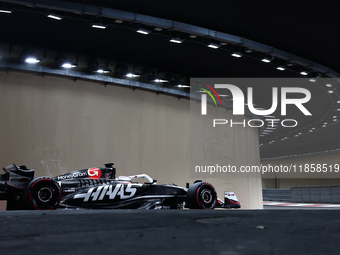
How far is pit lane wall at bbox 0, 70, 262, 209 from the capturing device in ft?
45.1

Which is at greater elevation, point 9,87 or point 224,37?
point 224,37

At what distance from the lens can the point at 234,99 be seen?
66.0 feet

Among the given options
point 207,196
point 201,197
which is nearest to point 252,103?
point 207,196

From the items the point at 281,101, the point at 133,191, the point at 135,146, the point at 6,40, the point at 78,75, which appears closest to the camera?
the point at 133,191

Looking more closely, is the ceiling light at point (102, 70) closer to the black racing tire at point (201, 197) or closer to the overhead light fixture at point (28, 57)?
the overhead light fixture at point (28, 57)

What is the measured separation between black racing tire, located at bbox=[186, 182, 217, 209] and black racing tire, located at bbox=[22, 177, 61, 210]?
9.85 feet

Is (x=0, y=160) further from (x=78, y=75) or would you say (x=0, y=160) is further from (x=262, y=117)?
(x=262, y=117)

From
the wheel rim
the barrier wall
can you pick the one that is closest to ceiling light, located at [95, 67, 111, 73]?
the wheel rim

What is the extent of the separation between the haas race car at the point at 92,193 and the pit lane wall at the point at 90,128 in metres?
5.79

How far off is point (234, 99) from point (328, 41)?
738cm

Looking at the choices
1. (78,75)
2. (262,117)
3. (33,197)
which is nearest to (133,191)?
(33,197)

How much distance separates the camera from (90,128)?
50.5ft

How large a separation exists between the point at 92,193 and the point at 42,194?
113 cm

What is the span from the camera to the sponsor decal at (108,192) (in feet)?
26.5
